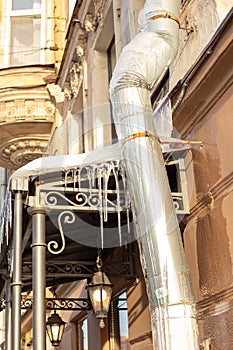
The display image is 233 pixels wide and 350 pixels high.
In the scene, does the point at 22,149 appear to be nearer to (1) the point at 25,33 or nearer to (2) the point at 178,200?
(1) the point at 25,33

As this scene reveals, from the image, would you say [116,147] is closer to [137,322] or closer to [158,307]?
[158,307]

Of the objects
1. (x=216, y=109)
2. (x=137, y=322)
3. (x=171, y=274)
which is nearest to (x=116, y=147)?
(x=216, y=109)

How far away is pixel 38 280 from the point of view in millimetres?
6047

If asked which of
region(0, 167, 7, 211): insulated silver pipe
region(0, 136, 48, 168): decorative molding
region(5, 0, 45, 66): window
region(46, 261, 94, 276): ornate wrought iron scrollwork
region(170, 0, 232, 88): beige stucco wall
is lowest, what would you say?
region(46, 261, 94, 276): ornate wrought iron scrollwork

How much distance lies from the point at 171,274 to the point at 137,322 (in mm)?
3465

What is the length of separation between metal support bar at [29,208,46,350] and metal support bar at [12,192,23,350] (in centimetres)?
18

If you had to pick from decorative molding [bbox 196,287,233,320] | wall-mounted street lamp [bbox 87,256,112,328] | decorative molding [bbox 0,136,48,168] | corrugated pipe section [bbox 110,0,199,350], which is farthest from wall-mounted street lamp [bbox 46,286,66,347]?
decorative molding [bbox 0,136,48,168]

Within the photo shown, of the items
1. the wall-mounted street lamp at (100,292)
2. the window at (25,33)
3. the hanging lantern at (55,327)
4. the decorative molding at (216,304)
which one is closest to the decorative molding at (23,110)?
the window at (25,33)

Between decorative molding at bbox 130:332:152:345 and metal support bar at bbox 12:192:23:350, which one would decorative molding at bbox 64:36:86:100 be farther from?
metal support bar at bbox 12:192:23:350

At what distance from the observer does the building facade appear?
564cm

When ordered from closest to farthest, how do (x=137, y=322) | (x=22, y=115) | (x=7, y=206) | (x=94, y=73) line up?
(x=7, y=206)
(x=137, y=322)
(x=94, y=73)
(x=22, y=115)

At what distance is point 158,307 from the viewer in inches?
185

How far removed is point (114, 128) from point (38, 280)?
4831 mm

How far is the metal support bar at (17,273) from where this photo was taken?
632 cm
